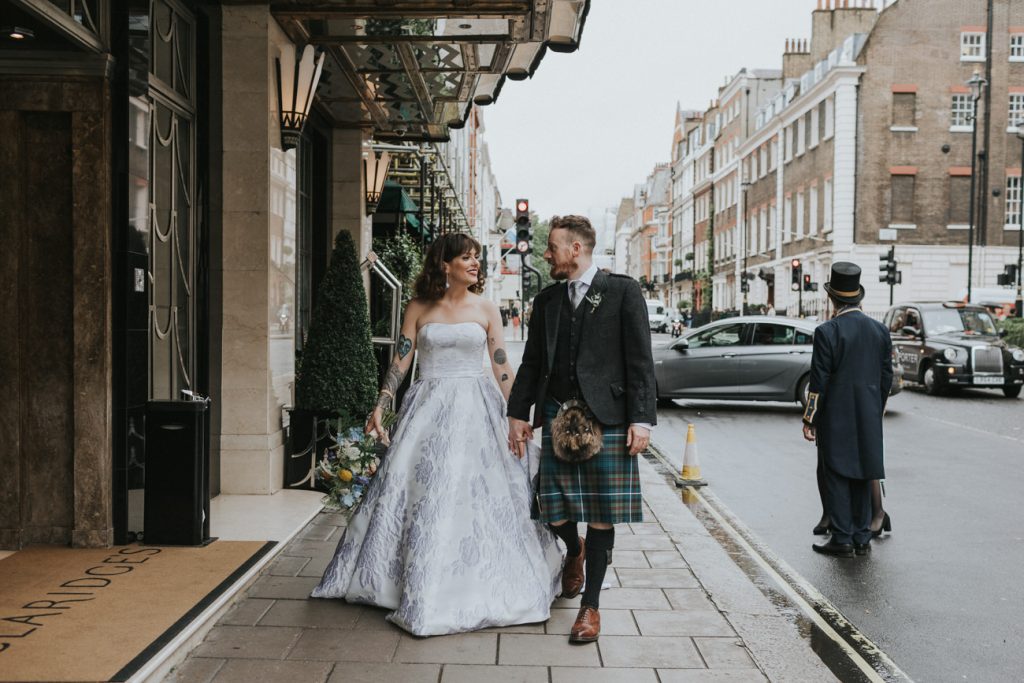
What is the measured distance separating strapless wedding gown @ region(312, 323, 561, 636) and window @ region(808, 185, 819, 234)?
138 ft

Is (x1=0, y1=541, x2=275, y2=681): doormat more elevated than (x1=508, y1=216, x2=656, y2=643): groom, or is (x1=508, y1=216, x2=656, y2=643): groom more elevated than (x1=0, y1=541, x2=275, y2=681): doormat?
(x1=508, y1=216, x2=656, y2=643): groom

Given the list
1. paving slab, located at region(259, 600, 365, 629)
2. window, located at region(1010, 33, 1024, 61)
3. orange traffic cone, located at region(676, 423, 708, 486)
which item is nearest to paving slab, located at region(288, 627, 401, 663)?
paving slab, located at region(259, 600, 365, 629)

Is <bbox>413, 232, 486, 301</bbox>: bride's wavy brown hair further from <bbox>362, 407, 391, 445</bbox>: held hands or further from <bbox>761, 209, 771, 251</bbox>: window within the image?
<bbox>761, 209, 771, 251</bbox>: window

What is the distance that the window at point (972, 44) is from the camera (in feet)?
131

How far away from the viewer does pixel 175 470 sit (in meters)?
5.84

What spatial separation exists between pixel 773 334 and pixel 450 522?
486 inches

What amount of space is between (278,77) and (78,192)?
2.47 metres

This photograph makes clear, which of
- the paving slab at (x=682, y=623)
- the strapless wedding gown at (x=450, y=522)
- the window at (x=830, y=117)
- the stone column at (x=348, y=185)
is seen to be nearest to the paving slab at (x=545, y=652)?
the strapless wedding gown at (x=450, y=522)

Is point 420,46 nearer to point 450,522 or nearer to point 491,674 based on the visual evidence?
point 450,522

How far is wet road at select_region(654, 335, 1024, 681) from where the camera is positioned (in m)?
4.82

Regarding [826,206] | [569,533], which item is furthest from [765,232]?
[569,533]

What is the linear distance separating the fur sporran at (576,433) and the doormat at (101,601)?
1883 millimetres

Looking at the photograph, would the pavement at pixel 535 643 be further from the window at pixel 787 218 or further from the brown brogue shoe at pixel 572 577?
the window at pixel 787 218

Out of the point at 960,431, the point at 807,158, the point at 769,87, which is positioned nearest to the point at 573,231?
the point at 960,431
